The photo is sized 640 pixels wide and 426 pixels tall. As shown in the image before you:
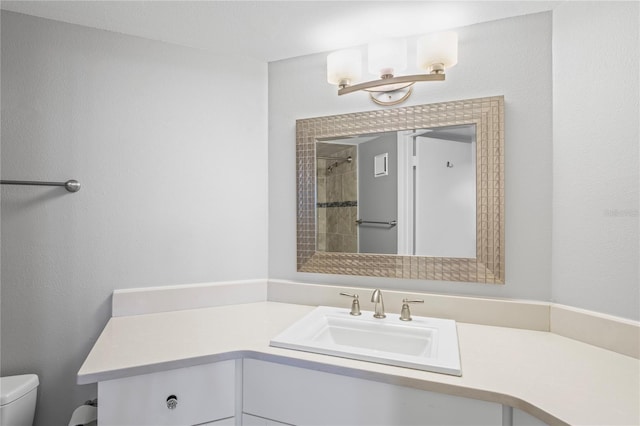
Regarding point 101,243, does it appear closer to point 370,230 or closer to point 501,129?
point 370,230

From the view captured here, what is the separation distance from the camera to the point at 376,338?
1.37 meters

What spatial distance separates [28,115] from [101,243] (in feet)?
1.95

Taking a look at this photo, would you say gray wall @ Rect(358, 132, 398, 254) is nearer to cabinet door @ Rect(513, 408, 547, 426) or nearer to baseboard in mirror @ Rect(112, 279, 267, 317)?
baseboard in mirror @ Rect(112, 279, 267, 317)

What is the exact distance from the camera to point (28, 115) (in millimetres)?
1432

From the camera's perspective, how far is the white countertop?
0.85 m

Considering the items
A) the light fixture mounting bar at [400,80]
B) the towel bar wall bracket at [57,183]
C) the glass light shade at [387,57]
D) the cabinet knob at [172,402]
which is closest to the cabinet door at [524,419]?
the cabinet knob at [172,402]

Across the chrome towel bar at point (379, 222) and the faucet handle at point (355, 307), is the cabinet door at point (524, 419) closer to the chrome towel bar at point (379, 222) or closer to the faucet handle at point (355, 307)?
the faucet handle at point (355, 307)

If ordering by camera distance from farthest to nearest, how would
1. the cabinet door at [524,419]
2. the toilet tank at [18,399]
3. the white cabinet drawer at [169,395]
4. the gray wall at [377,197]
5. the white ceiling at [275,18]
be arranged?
the gray wall at [377,197] → the white ceiling at [275,18] → the toilet tank at [18,399] → the white cabinet drawer at [169,395] → the cabinet door at [524,419]

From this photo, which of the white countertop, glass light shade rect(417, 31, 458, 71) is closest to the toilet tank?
the white countertop

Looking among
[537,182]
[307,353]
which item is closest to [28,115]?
[307,353]

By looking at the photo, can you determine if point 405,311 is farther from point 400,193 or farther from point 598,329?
point 598,329

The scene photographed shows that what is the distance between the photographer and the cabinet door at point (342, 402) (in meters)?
0.94

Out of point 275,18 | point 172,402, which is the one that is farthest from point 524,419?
point 275,18

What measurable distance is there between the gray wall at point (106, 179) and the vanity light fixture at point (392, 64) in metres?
0.50
